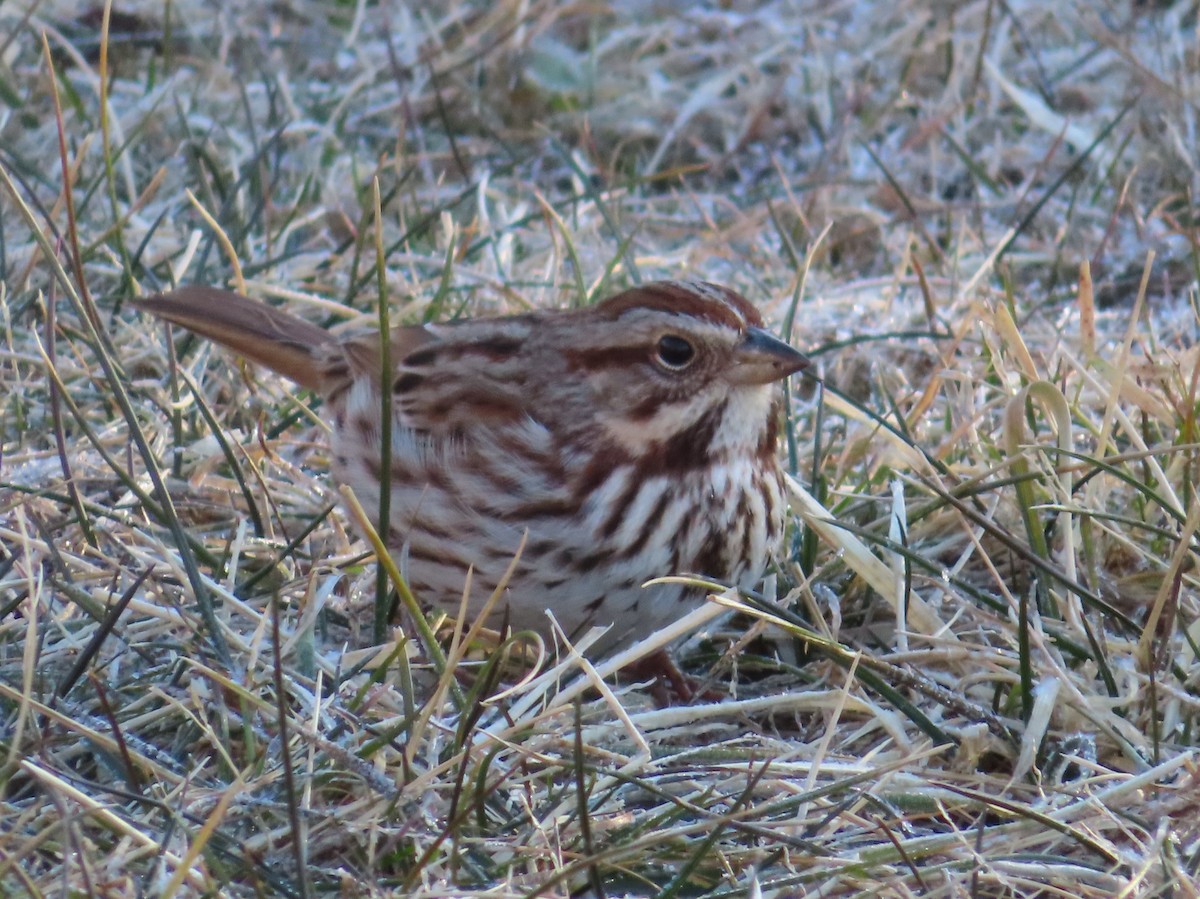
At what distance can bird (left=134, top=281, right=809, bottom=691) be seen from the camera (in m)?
Result: 3.40

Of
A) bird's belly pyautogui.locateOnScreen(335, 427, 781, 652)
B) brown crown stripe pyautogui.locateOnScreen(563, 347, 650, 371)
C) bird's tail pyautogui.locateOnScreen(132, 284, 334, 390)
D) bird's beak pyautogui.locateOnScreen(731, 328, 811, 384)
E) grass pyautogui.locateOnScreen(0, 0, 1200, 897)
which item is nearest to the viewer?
grass pyautogui.locateOnScreen(0, 0, 1200, 897)

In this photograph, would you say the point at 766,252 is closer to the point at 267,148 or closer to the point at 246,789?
the point at 267,148

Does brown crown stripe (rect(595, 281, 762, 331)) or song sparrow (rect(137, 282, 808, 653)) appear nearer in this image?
song sparrow (rect(137, 282, 808, 653))

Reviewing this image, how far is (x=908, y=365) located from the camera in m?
4.92

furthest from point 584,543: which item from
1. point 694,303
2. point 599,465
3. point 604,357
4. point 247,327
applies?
point 247,327

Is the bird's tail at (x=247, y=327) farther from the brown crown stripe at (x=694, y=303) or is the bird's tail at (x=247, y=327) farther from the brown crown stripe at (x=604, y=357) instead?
the brown crown stripe at (x=694, y=303)

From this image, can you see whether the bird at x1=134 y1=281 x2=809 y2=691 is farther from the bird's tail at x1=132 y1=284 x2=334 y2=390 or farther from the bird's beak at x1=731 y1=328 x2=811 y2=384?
the bird's tail at x1=132 y1=284 x2=334 y2=390

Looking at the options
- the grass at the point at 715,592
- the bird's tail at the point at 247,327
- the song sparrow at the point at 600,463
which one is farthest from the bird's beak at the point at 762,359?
the bird's tail at the point at 247,327

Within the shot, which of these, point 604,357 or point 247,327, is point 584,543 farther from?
point 247,327

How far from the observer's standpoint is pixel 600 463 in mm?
3523

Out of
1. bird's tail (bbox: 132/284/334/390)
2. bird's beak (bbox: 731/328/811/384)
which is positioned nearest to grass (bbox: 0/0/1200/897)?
bird's tail (bbox: 132/284/334/390)

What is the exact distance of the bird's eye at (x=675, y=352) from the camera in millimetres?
3564

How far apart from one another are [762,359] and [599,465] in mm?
400

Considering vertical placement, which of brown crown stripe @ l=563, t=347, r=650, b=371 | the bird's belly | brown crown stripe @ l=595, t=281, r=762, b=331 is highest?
brown crown stripe @ l=595, t=281, r=762, b=331
